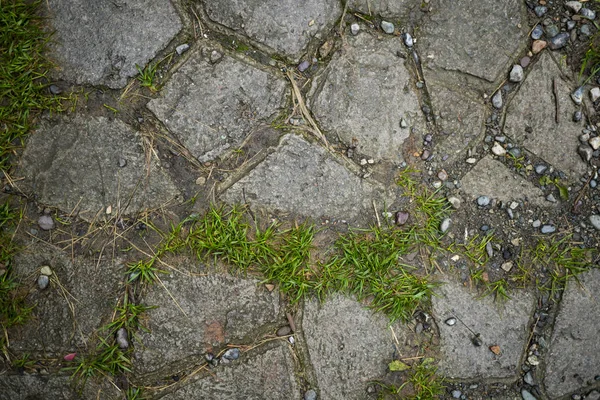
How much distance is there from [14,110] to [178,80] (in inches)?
31.5

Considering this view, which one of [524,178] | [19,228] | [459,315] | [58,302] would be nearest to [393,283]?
[459,315]

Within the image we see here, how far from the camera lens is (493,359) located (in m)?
2.34

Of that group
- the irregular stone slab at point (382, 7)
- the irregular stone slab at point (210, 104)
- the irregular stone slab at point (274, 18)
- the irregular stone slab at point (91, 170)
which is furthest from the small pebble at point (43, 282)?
the irregular stone slab at point (382, 7)

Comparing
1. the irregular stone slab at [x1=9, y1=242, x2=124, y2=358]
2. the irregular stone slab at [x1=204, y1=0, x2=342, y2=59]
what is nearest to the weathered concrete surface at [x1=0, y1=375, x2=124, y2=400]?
the irregular stone slab at [x1=9, y1=242, x2=124, y2=358]

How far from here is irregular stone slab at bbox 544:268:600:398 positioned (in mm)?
2340

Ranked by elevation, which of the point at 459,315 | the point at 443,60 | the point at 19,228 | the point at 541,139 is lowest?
the point at 19,228

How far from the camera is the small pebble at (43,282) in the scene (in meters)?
2.29

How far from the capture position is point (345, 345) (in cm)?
230

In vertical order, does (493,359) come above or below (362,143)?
below

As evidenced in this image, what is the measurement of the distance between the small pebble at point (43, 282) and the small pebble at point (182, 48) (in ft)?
4.07

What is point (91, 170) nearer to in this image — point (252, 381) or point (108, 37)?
point (108, 37)

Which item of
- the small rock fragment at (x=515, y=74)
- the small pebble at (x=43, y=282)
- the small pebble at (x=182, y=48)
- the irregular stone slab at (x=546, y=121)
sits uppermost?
the small rock fragment at (x=515, y=74)

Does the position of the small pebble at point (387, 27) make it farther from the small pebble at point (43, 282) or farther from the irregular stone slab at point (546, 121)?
the small pebble at point (43, 282)

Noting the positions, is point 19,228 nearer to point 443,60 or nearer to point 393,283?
point 393,283
